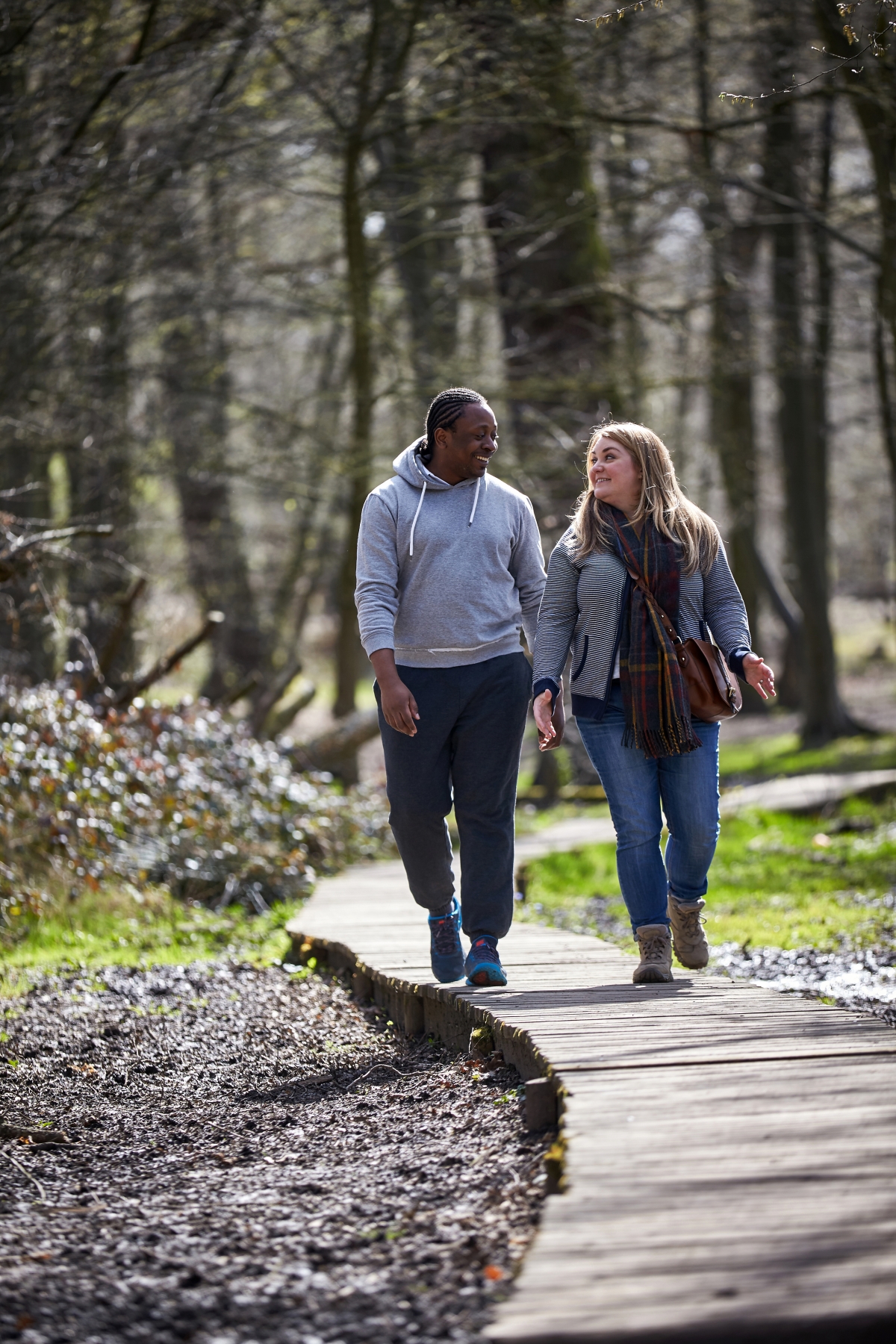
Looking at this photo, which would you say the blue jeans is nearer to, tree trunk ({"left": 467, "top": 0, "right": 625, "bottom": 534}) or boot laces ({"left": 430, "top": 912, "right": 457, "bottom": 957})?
boot laces ({"left": 430, "top": 912, "right": 457, "bottom": 957})

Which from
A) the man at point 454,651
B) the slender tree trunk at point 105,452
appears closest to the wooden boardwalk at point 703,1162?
the man at point 454,651

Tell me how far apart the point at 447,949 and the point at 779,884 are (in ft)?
14.6

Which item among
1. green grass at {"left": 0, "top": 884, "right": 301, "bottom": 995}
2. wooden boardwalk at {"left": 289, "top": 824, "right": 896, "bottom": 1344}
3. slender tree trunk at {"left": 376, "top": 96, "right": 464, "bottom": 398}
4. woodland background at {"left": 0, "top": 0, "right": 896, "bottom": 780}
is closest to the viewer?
wooden boardwalk at {"left": 289, "top": 824, "right": 896, "bottom": 1344}

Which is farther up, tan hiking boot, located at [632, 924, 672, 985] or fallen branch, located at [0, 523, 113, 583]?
fallen branch, located at [0, 523, 113, 583]

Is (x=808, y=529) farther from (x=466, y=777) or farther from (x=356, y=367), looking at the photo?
(x=466, y=777)

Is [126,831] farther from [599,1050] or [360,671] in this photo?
[360,671]

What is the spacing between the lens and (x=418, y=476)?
473 centimetres

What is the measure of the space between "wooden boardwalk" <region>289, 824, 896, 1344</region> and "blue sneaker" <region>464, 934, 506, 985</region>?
0.08 m

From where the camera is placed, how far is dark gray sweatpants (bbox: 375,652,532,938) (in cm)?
465

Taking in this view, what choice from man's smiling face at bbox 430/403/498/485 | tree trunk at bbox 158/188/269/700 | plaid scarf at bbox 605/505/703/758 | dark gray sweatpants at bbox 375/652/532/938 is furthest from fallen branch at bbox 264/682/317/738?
plaid scarf at bbox 605/505/703/758

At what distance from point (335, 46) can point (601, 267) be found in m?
3.14

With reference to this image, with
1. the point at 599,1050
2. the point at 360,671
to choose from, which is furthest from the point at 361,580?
the point at 360,671

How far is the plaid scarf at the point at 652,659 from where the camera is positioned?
453 centimetres

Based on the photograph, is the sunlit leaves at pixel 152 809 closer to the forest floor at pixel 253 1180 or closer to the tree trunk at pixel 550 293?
the forest floor at pixel 253 1180
